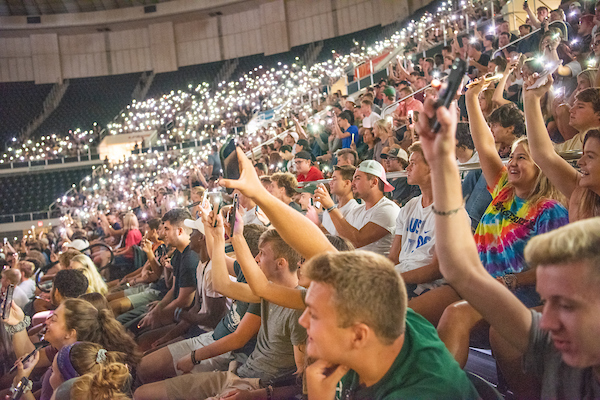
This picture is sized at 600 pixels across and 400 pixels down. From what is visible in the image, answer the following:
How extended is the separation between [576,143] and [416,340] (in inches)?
85.1

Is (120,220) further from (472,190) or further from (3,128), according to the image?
(3,128)

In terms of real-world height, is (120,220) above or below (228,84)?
below

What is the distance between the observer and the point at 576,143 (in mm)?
2781

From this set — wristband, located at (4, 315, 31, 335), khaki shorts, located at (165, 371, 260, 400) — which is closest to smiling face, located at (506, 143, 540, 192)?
khaki shorts, located at (165, 371, 260, 400)

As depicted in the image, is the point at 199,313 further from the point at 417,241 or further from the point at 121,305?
the point at 417,241

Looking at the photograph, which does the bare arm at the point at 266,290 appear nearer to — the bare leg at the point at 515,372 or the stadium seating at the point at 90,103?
the bare leg at the point at 515,372

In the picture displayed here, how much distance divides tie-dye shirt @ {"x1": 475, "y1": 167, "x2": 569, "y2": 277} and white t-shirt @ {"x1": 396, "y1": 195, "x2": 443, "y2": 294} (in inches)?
11.5

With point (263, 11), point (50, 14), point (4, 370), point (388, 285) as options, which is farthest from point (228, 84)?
point (388, 285)

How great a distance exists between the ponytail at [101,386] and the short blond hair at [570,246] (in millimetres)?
1568

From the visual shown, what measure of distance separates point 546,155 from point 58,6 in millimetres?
20062

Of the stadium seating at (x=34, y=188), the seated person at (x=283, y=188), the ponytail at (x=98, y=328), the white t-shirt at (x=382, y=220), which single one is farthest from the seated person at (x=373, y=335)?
the stadium seating at (x=34, y=188)

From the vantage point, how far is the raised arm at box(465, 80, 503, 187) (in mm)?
1875

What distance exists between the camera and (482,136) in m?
2.04

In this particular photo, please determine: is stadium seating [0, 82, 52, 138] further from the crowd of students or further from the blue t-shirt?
the blue t-shirt
